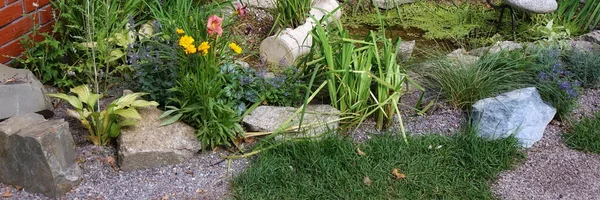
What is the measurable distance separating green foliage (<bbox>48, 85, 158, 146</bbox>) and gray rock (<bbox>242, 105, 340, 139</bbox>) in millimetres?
612

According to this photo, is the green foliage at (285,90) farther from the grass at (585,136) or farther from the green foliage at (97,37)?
the grass at (585,136)

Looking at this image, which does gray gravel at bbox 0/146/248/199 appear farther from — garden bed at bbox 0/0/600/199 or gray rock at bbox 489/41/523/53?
gray rock at bbox 489/41/523/53

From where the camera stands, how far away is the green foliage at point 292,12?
5805mm

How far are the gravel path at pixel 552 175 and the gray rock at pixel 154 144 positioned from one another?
1.74 metres

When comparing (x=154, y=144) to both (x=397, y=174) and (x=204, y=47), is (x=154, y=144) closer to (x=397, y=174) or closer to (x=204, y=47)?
(x=204, y=47)

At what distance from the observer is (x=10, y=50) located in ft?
15.5

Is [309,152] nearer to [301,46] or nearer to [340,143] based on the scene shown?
[340,143]

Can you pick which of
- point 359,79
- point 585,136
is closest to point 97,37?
point 359,79

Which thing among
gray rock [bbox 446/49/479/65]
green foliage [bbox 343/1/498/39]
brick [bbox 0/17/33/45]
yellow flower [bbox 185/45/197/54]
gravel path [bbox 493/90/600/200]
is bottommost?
green foliage [bbox 343/1/498/39]

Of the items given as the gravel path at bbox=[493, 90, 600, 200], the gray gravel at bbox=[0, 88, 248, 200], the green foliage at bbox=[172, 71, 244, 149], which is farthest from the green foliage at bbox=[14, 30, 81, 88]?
the gravel path at bbox=[493, 90, 600, 200]

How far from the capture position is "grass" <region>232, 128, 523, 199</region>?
385cm

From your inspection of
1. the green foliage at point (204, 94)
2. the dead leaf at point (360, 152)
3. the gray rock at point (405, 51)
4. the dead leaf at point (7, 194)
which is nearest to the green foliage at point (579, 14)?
the gray rock at point (405, 51)

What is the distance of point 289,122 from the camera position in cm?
430

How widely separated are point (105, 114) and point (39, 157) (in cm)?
50
